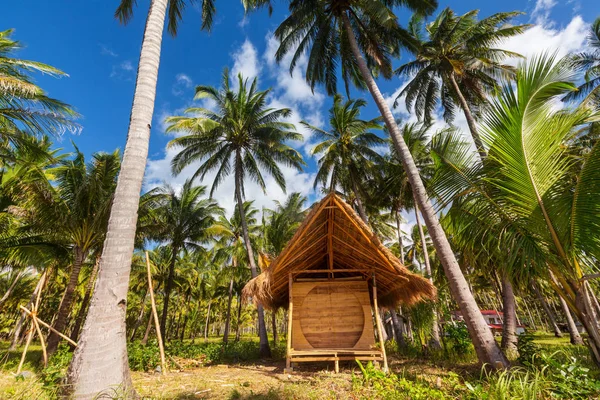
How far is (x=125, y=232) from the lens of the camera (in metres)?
4.16

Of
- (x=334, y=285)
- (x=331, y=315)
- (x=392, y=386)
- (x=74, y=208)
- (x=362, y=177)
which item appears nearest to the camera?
(x=392, y=386)

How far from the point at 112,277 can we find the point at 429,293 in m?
7.94

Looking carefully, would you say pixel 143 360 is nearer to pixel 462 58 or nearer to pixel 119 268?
pixel 119 268

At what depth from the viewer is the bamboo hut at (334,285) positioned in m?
8.10

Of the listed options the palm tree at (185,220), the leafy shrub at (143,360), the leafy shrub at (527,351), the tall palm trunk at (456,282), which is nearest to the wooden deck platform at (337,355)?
the tall palm trunk at (456,282)

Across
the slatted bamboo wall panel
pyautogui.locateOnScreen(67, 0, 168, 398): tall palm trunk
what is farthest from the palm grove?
the slatted bamboo wall panel

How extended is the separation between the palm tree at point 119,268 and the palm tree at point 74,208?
26.7 feet

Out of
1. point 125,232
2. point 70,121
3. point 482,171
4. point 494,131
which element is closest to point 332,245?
point 482,171

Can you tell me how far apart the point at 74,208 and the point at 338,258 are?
11.4m

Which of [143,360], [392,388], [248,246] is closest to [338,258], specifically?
[392,388]

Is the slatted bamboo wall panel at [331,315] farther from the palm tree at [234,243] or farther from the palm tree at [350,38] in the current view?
the palm tree at [234,243]

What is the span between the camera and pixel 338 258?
10086 millimetres

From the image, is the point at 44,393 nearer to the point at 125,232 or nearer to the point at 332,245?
the point at 125,232

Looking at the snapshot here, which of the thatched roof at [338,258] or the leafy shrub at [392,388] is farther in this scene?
the thatched roof at [338,258]
